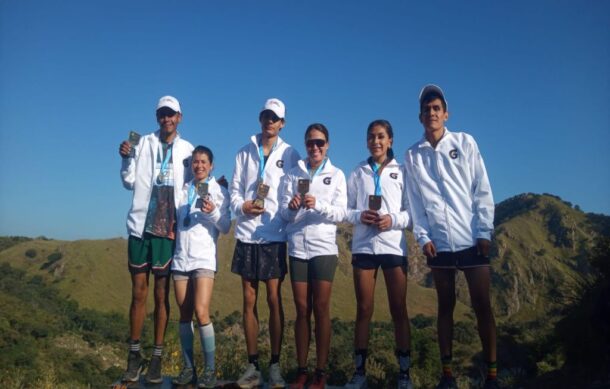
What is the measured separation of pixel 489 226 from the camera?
186 inches

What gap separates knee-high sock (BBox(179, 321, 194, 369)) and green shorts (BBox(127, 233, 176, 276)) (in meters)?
0.64

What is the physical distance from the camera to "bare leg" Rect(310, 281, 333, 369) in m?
4.90

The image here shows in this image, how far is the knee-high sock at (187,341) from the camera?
5.36 m

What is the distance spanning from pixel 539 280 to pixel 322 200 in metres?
102

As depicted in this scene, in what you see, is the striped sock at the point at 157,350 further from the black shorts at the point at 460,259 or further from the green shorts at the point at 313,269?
the black shorts at the point at 460,259

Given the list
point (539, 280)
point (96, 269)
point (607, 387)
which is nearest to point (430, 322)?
point (539, 280)

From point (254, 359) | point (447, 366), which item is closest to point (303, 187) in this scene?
point (254, 359)

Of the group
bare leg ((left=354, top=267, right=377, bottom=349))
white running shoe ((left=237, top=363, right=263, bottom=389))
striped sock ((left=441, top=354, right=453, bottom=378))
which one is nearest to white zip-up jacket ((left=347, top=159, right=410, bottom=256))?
bare leg ((left=354, top=267, right=377, bottom=349))

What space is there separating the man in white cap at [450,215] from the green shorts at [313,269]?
0.99 m

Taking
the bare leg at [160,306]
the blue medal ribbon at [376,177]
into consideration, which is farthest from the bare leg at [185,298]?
the blue medal ribbon at [376,177]

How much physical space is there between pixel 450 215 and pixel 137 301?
363 centimetres

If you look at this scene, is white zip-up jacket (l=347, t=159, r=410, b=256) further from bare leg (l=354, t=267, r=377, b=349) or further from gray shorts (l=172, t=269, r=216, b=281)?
gray shorts (l=172, t=269, r=216, b=281)

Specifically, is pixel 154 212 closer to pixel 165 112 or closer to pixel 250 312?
pixel 165 112

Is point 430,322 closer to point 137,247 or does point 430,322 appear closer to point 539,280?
point 539,280
